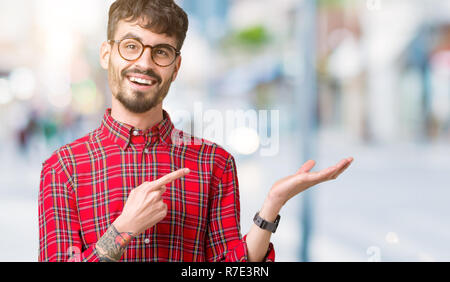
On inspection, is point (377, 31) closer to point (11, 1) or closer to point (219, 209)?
point (11, 1)

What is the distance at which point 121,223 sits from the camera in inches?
43.9

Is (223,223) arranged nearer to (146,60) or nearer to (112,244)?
(112,244)

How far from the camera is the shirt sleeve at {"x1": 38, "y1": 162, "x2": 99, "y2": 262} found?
47.2 inches

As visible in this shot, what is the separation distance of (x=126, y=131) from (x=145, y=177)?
4.9 inches

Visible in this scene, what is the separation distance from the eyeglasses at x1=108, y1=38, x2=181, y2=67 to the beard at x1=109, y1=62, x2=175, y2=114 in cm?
4

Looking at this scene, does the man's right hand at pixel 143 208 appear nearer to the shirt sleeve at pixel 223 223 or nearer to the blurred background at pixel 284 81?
the shirt sleeve at pixel 223 223

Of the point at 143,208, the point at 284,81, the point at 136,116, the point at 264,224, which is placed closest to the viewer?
the point at 143,208

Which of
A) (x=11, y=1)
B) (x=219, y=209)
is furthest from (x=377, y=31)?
(x=219, y=209)

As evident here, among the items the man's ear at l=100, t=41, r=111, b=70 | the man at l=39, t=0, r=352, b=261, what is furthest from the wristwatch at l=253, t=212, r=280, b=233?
the man's ear at l=100, t=41, r=111, b=70

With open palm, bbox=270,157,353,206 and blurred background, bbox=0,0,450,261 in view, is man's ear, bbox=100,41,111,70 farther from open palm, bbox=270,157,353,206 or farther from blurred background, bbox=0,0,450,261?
blurred background, bbox=0,0,450,261

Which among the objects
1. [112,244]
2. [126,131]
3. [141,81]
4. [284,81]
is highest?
[284,81]

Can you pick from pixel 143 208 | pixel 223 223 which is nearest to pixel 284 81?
pixel 223 223

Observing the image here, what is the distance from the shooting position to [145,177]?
4.35ft
